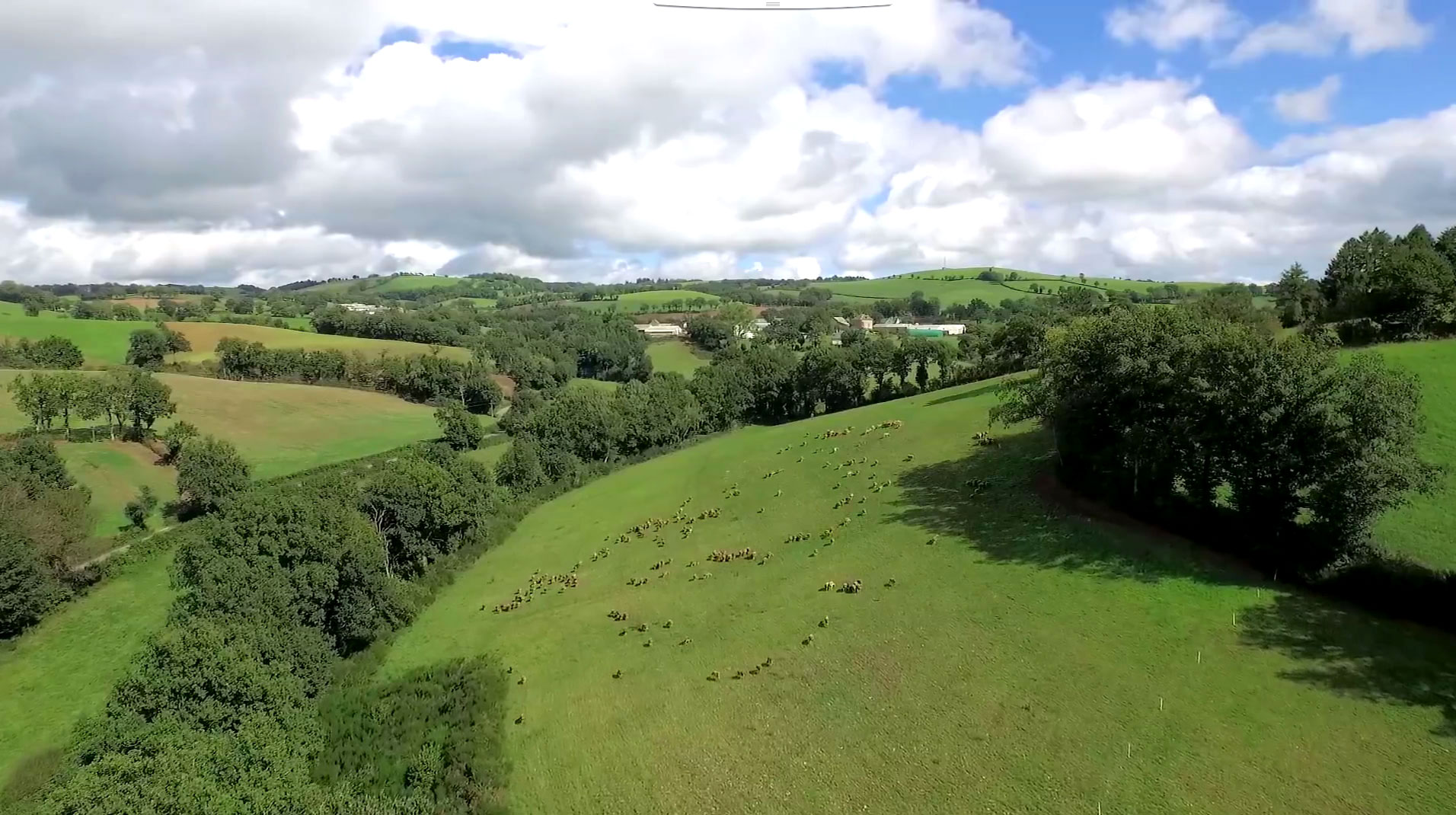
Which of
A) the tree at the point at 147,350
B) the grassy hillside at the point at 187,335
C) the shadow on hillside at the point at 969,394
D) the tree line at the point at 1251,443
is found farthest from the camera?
the grassy hillside at the point at 187,335

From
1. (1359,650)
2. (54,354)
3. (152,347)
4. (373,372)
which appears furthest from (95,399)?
(1359,650)

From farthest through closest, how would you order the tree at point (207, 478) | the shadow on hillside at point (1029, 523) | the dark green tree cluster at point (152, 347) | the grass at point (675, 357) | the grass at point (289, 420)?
1. the grass at point (675, 357)
2. the dark green tree cluster at point (152, 347)
3. the grass at point (289, 420)
4. the tree at point (207, 478)
5. the shadow on hillside at point (1029, 523)

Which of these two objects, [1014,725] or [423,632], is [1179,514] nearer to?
[1014,725]

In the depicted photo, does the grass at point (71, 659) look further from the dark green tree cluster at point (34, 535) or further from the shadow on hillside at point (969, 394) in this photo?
the shadow on hillside at point (969, 394)

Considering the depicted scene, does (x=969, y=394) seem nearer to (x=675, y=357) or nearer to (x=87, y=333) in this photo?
(x=675, y=357)

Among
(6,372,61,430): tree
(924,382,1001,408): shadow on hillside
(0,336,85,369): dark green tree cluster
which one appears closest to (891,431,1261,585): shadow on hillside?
(924,382,1001,408): shadow on hillside

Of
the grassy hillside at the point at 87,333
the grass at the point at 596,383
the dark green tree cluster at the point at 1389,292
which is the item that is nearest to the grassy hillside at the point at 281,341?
the grassy hillside at the point at 87,333

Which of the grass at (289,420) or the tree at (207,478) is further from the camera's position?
the grass at (289,420)

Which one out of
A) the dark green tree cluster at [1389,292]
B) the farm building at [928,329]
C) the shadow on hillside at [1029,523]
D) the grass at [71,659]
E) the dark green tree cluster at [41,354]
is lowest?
the grass at [71,659]
